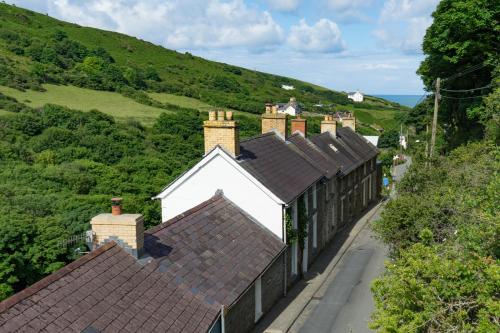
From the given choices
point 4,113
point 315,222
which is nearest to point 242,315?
point 315,222

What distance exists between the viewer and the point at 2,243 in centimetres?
2177

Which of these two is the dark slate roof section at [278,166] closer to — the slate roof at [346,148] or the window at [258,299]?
the window at [258,299]

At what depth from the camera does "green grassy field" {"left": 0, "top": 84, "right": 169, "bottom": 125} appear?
68.9 m

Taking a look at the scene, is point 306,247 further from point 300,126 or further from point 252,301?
point 300,126

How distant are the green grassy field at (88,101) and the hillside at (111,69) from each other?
41cm

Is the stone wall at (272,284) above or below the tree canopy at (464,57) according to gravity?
below

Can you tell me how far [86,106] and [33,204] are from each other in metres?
46.7

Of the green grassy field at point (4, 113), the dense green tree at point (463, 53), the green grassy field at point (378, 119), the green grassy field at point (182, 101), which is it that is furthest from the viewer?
the green grassy field at point (378, 119)

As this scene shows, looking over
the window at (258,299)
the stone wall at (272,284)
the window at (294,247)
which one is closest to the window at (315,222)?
the window at (294,247)

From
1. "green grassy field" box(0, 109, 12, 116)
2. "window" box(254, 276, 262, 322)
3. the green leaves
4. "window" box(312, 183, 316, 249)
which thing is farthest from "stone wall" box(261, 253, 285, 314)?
"green grassy field" box(0, 109, 12, 116)

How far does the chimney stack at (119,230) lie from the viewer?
11906 mm

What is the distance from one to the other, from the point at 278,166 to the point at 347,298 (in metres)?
6.65

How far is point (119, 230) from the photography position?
1201 centimetres

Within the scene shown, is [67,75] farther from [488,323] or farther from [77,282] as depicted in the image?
[488,323]
